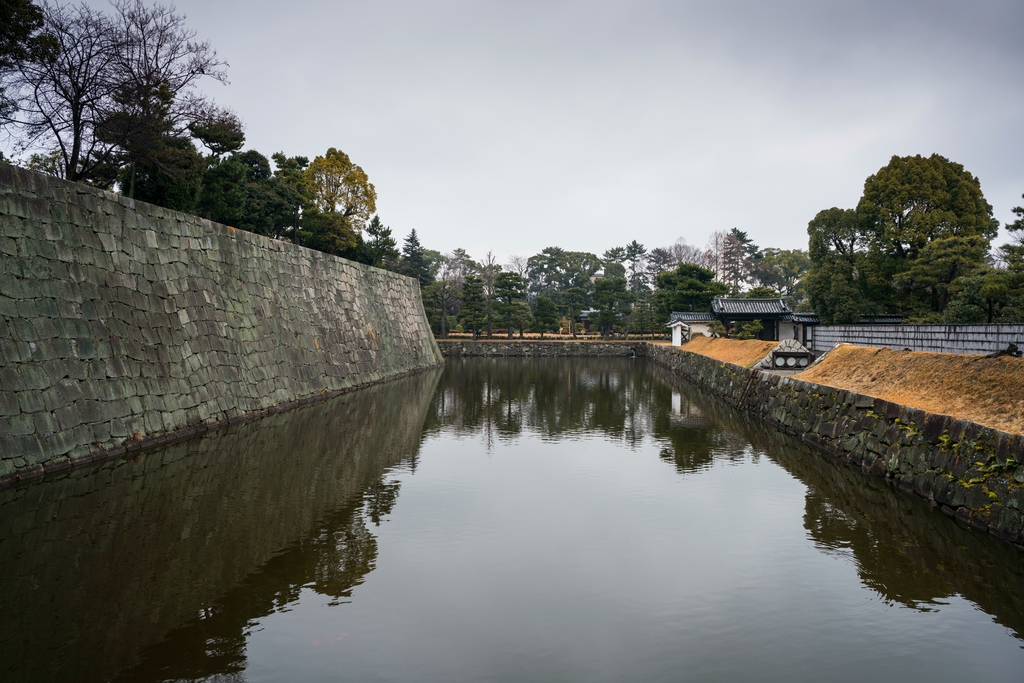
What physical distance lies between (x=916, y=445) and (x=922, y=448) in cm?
18

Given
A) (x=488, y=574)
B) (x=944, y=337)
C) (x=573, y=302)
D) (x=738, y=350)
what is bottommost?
(x=488, y=574)

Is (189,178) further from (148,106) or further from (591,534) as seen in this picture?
(591,534)

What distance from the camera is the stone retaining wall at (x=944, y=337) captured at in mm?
13000

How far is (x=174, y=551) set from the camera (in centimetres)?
553

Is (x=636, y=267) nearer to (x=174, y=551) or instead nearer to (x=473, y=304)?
(x=473, y=304)

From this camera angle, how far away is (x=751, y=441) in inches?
468

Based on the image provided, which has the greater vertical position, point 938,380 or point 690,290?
point 690,290

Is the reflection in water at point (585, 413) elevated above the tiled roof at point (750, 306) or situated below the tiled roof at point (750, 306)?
below

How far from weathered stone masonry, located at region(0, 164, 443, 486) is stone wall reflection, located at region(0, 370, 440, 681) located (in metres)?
0.68

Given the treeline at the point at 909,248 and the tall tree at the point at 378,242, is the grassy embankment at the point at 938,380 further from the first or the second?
the tall tree at the point at 378,242

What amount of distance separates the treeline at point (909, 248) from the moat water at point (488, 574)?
1788cm

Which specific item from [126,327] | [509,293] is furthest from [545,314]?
[126,327]

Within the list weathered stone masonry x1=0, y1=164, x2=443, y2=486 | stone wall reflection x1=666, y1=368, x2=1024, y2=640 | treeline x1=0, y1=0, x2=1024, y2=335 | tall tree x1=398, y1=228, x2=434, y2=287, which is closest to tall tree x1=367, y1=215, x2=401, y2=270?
treeline x1=0, y1=0, x2=1024, y2=335

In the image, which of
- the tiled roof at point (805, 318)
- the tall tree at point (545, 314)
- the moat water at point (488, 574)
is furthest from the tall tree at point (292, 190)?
the tiled roof at point (805, 318)
